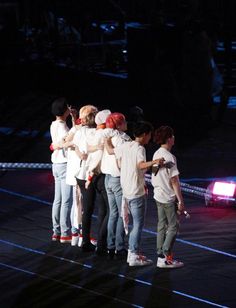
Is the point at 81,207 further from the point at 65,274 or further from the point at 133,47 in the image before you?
the point at 133,47

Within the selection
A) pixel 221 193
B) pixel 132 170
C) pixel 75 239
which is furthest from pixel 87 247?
pixel 221 193

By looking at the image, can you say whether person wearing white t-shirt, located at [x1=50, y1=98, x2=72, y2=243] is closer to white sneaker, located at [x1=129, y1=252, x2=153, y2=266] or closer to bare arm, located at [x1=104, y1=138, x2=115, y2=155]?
bare arm, located at [x1=104, y1=138, x2=115, y2=155]

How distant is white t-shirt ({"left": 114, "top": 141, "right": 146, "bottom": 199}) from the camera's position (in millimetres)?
11891

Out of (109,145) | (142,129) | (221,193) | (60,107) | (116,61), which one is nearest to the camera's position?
(142,129)

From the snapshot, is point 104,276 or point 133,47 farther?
point 133,47

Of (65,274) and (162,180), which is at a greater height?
(162,180)

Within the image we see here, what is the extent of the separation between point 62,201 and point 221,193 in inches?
118

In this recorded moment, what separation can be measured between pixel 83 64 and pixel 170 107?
3.56 meters

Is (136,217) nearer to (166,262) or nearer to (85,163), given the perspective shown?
(166,262)

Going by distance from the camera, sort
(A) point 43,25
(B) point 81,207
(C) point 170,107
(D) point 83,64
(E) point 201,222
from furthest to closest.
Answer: (A) point 43,25 < (D) point 83,64 < (C) point 170,107 < (E) point 201,222 < (B) point 81,207

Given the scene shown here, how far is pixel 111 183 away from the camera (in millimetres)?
12312

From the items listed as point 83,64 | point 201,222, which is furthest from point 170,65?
point 201,222

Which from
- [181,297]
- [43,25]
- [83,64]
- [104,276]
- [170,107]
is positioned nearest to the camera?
[181,297]

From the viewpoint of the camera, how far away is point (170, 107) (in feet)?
71.9
